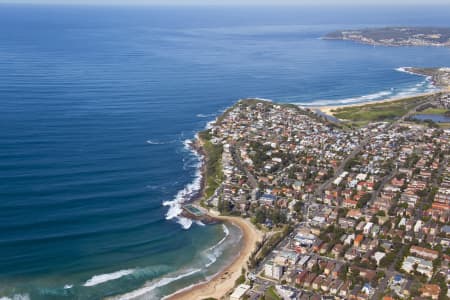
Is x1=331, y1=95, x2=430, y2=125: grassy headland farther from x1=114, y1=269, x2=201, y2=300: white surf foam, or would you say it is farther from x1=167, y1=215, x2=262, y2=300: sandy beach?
x1=114, y1=269, x2=201, y2=300: white surf foam

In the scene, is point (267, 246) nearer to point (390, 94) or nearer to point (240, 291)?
point (240, 291)

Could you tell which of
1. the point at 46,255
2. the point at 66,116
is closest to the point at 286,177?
the point at 46,255

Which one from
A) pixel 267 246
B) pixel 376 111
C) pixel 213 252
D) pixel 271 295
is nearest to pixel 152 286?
pixel 213 252

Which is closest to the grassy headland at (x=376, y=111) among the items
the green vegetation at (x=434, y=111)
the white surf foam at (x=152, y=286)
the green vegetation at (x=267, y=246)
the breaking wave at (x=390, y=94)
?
the green vegetation at (x=434, y=111)

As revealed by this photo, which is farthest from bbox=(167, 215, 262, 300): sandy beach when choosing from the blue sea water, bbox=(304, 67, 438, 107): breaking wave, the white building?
bbox=(304, 67, 438, 107): breaking wave

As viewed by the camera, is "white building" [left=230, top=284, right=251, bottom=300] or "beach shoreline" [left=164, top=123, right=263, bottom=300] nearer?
"white building" [left=230, top=284, right=251, bottom=300]

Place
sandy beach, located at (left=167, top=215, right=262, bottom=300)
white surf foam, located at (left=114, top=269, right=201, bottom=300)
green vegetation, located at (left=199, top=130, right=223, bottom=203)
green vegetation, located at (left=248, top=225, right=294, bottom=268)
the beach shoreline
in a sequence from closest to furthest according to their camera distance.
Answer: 1. white surf foam, located at (left=114, top=269, right=201, bottom=300)
2. sandy beach, located at (left=167, top=215, right=262, bottom=300)
3. the beach shoreline
4. green vegetation, located at (left=248, top=225, right=294, bottom=268)
5. green vegetation, located at (left=199, top=130, right=223, bottom=203)

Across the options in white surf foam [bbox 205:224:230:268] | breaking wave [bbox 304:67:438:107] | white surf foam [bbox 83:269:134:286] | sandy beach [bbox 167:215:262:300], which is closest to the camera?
sandy beach [bbox 167:215:262:300]

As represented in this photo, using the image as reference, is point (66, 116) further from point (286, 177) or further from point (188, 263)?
point (188, 263)
